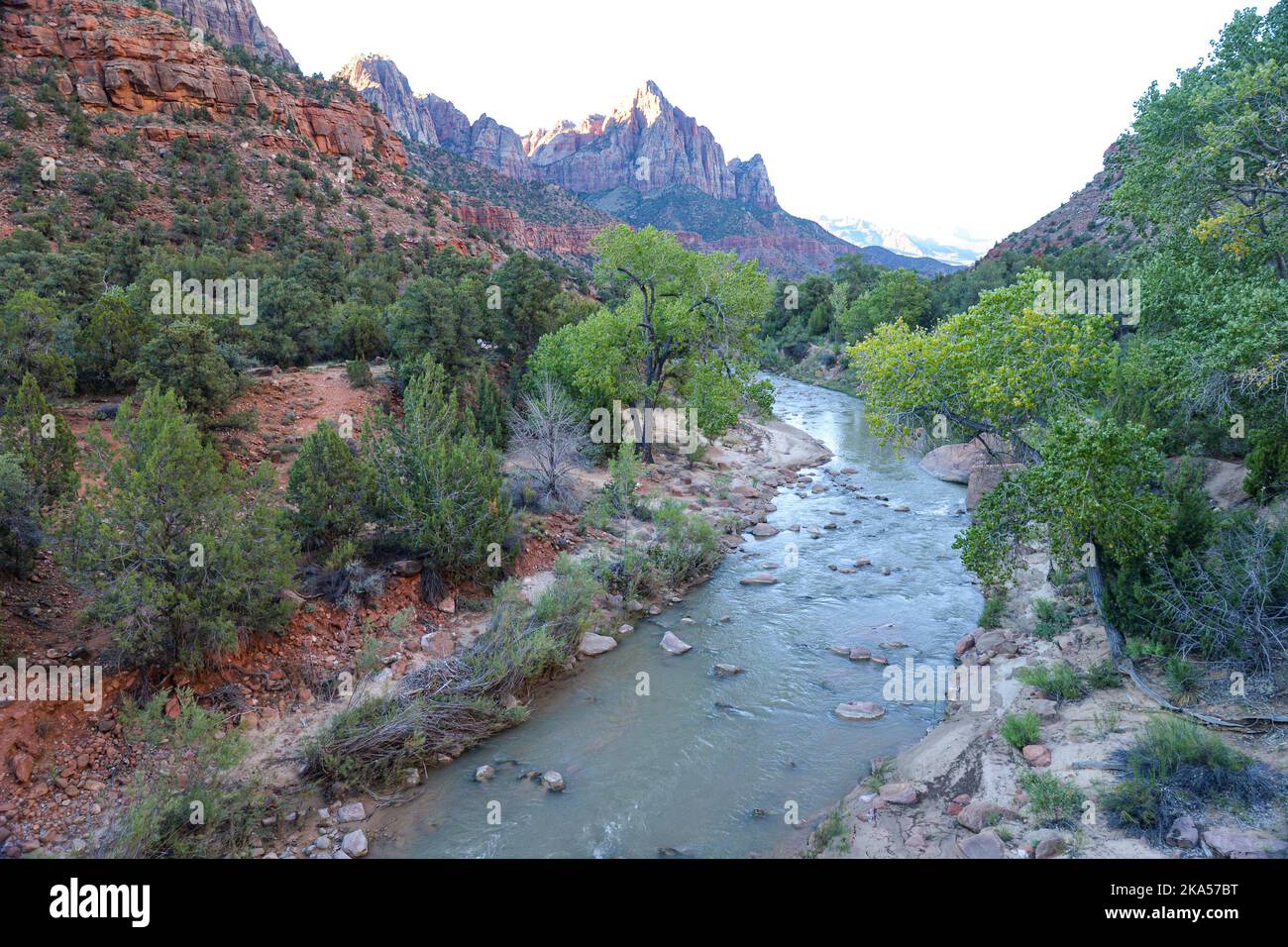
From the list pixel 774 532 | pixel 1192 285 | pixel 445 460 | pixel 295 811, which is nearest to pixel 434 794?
pixel 295 811

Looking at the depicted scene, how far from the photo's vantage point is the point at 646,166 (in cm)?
15938

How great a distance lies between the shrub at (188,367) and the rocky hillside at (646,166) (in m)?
114

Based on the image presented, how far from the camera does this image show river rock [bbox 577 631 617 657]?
11609mm

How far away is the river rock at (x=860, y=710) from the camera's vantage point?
9734mm

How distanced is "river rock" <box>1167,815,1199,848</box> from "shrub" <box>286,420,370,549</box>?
452 inches

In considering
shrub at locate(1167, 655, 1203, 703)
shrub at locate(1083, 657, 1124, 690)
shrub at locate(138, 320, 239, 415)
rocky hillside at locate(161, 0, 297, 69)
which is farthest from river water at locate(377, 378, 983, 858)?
rocky hillside at locate(161, 0, 297, 69)

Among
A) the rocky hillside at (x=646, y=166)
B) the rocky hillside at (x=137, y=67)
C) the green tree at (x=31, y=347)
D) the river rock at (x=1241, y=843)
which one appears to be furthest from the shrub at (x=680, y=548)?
the rocky hillside at (x=646, y=166)

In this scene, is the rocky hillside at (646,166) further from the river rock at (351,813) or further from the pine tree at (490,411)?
the river rock at (351,813)

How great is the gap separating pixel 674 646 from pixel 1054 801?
6406mm

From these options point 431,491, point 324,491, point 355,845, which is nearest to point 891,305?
point 431,491

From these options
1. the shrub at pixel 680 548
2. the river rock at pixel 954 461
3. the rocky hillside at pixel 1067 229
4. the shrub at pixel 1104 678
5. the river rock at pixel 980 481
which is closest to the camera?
the shrub at pixel 1104 678

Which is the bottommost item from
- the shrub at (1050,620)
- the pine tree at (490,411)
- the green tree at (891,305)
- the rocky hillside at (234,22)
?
the shrub at (1050,620)

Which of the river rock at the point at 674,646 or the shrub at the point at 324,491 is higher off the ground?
the shrub at the point at 324,491

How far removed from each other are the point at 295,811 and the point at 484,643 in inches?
134
